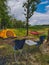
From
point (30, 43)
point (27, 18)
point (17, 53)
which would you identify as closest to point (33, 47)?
point (30, 43)

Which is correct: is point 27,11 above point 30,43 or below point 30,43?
below

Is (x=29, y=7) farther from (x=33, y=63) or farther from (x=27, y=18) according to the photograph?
(x=33, y=63)

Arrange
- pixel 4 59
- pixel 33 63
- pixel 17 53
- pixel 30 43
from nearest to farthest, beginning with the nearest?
pixel 4 59, pixel 33 63, pixel 17 53, pixel 30 43

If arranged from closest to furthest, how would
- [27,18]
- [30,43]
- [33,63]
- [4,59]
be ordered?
[4,59], [33,63], [30,43], [27,18]

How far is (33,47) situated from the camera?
13.0m

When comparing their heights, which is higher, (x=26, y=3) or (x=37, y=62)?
(x=37, y=62)

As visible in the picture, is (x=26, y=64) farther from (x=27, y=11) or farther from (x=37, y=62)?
(x=27, y=11)

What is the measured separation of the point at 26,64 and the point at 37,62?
0.79 metres

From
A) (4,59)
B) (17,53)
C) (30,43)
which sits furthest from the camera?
(30,43)

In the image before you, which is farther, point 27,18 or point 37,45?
point 27,18

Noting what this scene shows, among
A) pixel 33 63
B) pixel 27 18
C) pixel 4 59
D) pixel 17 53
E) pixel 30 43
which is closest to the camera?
pixel 4 59

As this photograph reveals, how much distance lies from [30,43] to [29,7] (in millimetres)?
18334

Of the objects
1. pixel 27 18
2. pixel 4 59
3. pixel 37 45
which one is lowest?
pixel 27 18

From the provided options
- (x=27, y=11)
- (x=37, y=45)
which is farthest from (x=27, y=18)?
(x=37, y=45)
